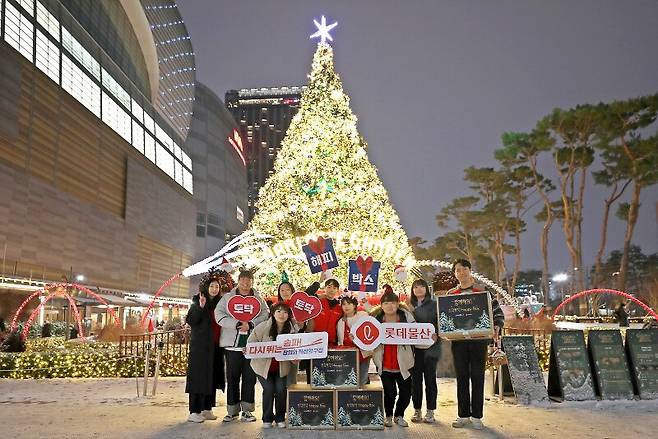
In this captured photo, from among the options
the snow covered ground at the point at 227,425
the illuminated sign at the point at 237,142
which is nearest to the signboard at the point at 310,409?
the snow covered ground at the point at 227,425

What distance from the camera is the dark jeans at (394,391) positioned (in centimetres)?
638

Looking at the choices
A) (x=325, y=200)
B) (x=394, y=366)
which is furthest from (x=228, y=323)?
(x=325, y=200)

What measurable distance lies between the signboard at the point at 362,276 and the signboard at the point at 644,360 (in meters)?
4.05

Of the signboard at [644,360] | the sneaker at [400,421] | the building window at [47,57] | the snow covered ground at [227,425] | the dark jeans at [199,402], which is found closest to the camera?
the snow covered ground at [227,425]

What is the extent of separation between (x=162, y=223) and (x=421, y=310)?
148 ft

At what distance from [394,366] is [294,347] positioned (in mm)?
1137

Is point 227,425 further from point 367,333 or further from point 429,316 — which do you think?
point 429,316

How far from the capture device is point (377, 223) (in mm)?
17750

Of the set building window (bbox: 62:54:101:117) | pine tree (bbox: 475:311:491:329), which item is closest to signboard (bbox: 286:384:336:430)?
pine tree (bbox: 475:311:491:329)

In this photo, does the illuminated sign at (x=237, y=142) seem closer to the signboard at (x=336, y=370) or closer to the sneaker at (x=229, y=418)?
the sneaker at (x=229, y=418)

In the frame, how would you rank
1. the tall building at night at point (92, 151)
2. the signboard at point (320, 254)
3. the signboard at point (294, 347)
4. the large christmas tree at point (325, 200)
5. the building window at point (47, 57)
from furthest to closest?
the building window at point (47, 57), the tall building at night at point (92, 151), the large christmas tree at point (325, 200), the signboard at point (320, 254), the signboard at point (294, 347)

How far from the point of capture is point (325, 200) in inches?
706

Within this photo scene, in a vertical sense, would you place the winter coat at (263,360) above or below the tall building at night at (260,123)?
below

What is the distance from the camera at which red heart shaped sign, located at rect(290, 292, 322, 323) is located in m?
6.67
